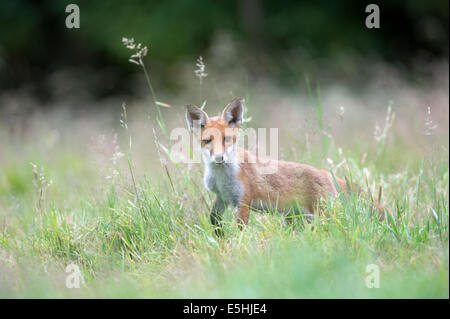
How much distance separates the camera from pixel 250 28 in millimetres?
16531

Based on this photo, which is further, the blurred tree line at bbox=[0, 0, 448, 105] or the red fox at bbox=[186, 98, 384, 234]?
the blurred tree line at bbox=[0, 0, 448, 105]

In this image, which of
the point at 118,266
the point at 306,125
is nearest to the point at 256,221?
the point at 118,266

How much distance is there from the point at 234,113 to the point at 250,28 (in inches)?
476

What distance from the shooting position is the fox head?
4.93 meters

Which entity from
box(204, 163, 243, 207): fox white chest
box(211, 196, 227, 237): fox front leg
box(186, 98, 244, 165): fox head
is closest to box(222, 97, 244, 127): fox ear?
Result: box(186, 98, 244, 165): fox head

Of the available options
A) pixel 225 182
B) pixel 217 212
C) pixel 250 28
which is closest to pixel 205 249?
pixel 217 212

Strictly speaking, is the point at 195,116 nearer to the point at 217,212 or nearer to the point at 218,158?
the point at 218,158

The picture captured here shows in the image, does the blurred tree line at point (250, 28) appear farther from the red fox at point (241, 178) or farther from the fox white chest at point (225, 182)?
the fox white chest at point (225, 182)

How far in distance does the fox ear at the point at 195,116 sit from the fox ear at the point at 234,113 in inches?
8.1

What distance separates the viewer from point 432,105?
28.0 ft

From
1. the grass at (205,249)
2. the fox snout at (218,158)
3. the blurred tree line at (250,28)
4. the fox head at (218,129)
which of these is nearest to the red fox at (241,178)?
the fox head at (218,129)

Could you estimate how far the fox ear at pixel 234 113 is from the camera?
4.94m

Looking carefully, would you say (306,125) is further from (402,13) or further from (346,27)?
(402,13)

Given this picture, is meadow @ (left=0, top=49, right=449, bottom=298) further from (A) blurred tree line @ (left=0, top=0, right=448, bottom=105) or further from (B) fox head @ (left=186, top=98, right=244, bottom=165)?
(A) blurred tree line @ (left=0, top=0, right=448, bottom=105)
